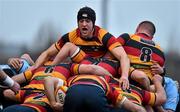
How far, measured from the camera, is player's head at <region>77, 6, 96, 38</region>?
15.7 feet

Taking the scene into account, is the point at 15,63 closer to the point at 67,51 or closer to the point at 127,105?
the point at 67,51

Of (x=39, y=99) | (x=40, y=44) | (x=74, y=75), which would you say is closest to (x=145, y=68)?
(x=74, y=75)

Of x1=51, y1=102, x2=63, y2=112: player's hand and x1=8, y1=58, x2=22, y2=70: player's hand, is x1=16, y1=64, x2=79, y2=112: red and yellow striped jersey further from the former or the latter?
x1=8, y1=58, x2=22, y2=70: player's hand

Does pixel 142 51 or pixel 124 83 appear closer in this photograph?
pixel 124 83

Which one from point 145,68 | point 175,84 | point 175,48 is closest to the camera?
point 145,68

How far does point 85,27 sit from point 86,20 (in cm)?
5

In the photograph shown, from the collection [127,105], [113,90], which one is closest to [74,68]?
[113,90]

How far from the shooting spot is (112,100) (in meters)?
4.17

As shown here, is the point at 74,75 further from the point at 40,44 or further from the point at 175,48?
the point at 40,44

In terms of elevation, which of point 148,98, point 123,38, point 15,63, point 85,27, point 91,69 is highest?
point 85,27

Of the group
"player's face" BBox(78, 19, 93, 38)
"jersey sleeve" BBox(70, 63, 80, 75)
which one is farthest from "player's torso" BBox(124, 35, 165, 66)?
"jersey sleeve" BBox(70, 63, 80, 75)

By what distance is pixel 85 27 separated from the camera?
482cm

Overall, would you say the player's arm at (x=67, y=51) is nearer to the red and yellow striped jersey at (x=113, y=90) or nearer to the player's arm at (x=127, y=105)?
the red and yellow striped jersey at (x=113, y=90)

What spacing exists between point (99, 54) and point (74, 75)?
1.59 ft
